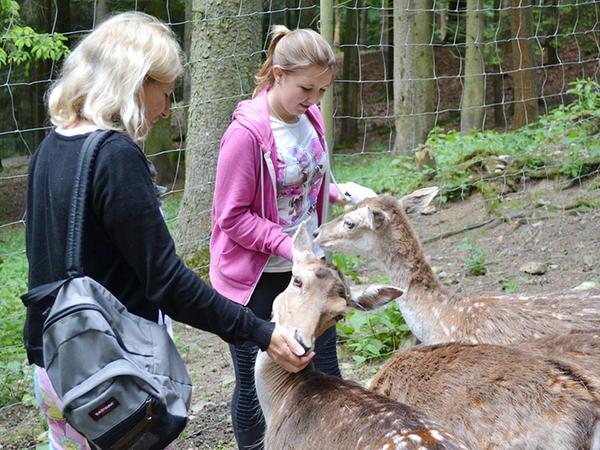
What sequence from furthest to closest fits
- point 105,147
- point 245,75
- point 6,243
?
point 6,243, point 245,75, point 105,147

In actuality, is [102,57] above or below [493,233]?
above

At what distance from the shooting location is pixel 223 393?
17.5ft

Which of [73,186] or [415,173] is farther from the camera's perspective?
[415,173]

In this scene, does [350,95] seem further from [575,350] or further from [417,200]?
[575,350]

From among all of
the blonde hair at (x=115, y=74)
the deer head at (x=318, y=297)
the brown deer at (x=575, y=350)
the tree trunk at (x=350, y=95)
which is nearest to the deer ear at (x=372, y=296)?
the deer head at (x=318, y=297)

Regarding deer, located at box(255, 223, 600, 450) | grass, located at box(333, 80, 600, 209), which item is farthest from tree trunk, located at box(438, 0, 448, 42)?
deer, located at box(255, 223, 600, 450)

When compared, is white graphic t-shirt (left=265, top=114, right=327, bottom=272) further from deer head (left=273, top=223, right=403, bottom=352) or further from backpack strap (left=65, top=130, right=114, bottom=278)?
backpack strap (left=65, top=130, right=114, bottom=278)

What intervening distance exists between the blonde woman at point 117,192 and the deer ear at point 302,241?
78cm

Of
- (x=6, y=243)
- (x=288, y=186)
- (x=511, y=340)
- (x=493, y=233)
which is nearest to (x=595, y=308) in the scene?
(x=511, y=340)

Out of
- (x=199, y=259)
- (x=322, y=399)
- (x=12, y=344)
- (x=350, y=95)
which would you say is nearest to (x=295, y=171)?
(x=322, y=399)

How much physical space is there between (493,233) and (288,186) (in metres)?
4.56

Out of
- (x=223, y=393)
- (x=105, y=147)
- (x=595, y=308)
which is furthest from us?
(x=223, y=393)

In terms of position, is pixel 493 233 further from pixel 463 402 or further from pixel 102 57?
pixel 102 57

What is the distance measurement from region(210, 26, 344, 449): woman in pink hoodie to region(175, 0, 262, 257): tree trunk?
90.1 inches
